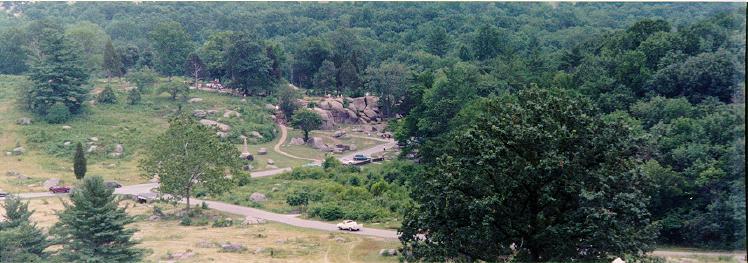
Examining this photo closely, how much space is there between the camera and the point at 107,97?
3628cm

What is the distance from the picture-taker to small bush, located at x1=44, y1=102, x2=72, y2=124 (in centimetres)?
3241

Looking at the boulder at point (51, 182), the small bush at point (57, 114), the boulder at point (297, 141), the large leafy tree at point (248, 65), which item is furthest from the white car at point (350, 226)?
the large leafy tree at point (248, 65)

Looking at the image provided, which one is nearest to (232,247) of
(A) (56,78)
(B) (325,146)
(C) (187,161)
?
(C) (187,161)

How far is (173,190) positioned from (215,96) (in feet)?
61.3

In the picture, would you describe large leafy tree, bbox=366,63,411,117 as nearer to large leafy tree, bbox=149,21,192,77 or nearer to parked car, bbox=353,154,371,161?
parked car, bbox=353,154,371,161

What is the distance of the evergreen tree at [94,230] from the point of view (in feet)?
38.1

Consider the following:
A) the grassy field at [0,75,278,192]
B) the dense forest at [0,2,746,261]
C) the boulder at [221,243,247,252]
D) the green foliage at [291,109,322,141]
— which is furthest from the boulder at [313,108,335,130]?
the boulder at [221,243,247,252]

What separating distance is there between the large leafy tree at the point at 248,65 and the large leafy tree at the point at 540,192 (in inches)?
1178

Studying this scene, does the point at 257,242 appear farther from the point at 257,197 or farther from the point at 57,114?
the point at 57,114

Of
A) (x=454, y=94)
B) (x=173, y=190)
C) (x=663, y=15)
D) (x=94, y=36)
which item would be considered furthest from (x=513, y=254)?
(x=663, y=15)

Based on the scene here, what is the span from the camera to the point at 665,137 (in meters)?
A: 20.7

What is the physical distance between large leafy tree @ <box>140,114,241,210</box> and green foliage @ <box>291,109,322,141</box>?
1234 cm

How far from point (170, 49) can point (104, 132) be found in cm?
1296

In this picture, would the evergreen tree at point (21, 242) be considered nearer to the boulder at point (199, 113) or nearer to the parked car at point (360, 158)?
the parked car at point (360, 158)
